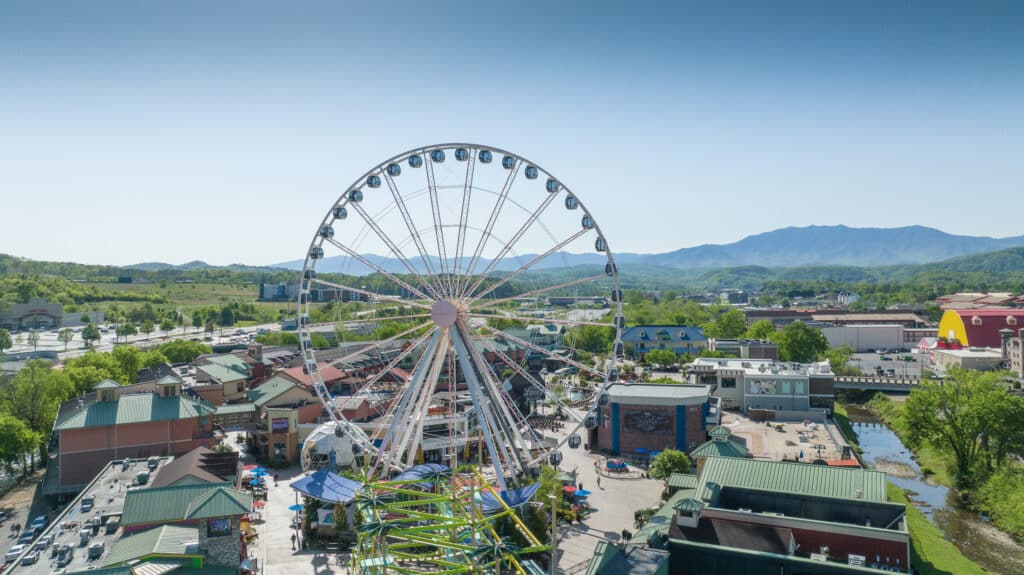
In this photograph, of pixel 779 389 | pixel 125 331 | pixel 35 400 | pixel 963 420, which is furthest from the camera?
pixel 125 331

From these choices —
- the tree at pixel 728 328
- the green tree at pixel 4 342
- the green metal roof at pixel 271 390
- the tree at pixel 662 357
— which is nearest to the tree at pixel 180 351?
the green metal roof at pixel 271 390

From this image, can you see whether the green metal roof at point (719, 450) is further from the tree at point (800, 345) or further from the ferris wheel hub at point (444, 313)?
the tree at point (800, 345)

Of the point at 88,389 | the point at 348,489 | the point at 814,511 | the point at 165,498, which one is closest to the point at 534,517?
the point at 348,489

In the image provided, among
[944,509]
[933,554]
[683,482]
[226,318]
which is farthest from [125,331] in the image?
[933,554]

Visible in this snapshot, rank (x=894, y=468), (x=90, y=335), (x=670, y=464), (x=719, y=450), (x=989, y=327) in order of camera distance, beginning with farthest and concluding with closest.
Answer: (x=90, y=335)
(x=989, y=327)
(x=894, y=468)
(x=670, y=464)
(x=719, y=450)

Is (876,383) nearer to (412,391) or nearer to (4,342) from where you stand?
(412,391)

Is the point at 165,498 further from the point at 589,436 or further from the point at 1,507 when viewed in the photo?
the point at 589,436
